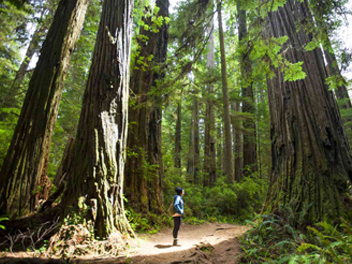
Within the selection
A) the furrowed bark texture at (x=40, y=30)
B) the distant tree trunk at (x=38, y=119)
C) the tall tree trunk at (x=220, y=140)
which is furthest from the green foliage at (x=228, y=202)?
the furrowed bark texture at (x=40, y=30)

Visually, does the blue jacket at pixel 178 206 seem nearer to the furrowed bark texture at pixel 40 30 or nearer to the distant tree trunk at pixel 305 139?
the distant tree trunk at pixel 305 139

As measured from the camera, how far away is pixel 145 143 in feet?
21.3

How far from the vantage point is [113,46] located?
4.32 metres

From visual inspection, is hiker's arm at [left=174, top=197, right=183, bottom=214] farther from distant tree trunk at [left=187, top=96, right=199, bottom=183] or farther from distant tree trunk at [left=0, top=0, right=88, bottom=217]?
distant tree trunk at [left=187, top=96, right=199, bottom=183]

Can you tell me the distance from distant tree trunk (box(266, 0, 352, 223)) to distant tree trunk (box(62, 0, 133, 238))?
3374 millimetres

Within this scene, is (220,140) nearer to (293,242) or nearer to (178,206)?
(178,206)

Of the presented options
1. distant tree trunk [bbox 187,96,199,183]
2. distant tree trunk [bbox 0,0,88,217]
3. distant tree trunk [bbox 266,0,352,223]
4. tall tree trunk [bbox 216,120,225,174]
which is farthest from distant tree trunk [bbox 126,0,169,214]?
tall tree trunk [bbox 216,120,225,174]

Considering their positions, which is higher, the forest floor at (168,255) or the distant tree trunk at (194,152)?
the distant tree trunk at (194,152)

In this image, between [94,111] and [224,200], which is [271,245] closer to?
[94,111]

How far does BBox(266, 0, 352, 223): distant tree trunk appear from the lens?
12.2 ft

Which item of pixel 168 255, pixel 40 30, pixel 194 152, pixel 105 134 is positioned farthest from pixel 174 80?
pixel 194 152

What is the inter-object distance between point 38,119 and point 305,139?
549 centimetres

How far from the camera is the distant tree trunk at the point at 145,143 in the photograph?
5983 millimetres

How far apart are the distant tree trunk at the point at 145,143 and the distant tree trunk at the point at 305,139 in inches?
130
